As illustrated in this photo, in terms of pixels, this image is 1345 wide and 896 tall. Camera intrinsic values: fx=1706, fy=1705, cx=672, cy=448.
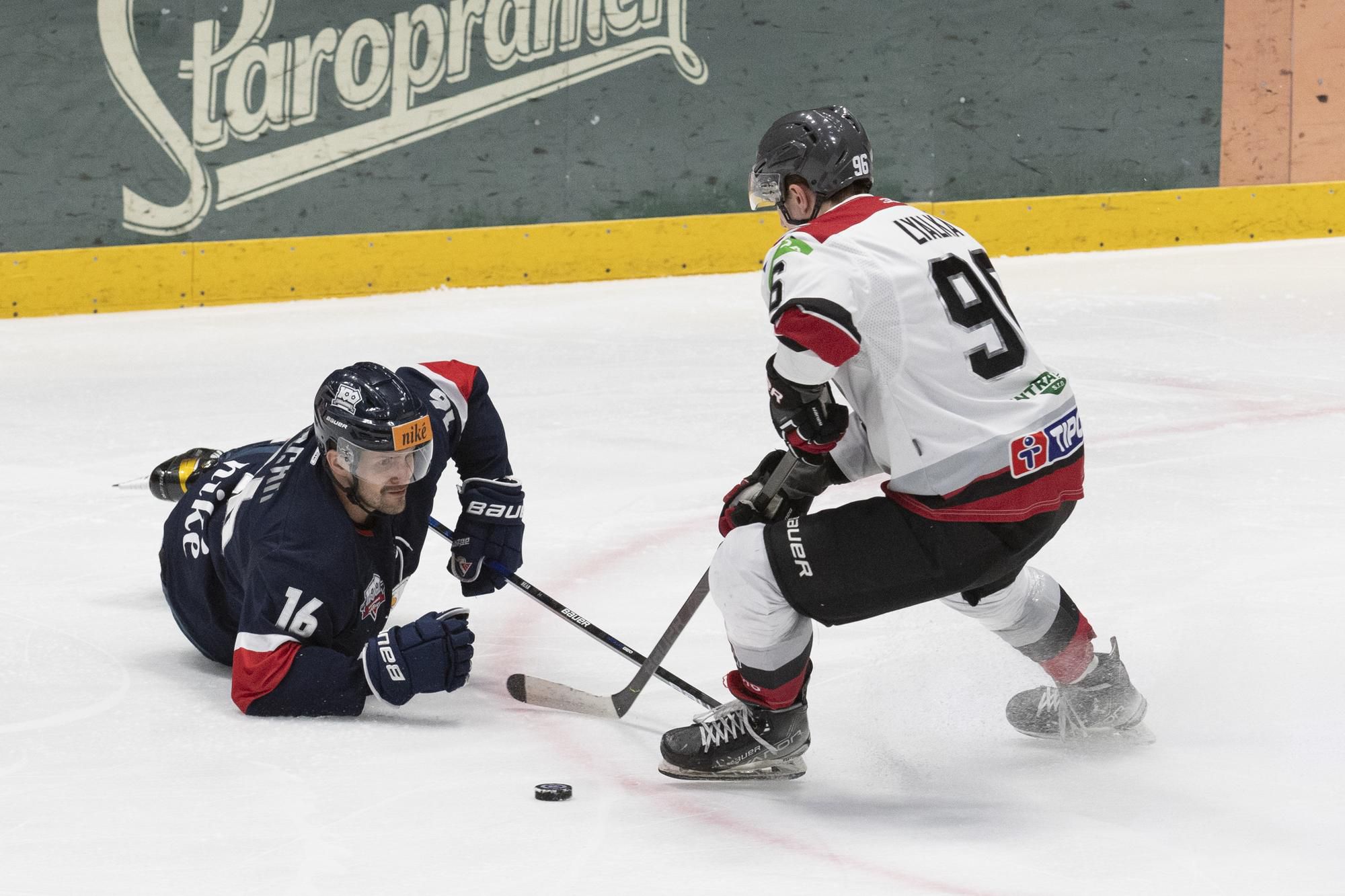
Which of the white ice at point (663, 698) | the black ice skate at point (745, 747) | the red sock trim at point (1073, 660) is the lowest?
the white ice at point (663, 698)

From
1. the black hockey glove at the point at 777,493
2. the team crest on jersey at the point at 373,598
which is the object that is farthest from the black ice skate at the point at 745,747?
the team crest on jersey at the point at 373,598

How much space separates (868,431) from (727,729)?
0.51 meters

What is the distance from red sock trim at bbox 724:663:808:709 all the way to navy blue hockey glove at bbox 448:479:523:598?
2.38 ft

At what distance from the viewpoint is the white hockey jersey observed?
2416 millimetres

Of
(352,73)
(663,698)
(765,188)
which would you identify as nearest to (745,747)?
(663,698)

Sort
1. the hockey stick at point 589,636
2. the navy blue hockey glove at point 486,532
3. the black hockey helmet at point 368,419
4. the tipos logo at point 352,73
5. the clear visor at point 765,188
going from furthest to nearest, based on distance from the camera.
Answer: the tipos logo at point 352,73, the navy blue hockey glove at point 486,532, the hockey stick at point 589,636, the black hockey helmet at point 368,419, the clear visor at point 765,188

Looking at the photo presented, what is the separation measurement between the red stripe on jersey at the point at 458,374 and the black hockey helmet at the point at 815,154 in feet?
2.78

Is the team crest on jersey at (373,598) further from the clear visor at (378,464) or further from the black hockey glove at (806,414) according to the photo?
the black hockey glove at (806,414)

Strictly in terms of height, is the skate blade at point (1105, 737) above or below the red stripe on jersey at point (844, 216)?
below

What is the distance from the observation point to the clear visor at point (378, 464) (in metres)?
2.82

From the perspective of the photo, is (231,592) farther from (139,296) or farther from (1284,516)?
(139,296)

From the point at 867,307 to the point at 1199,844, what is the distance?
0.89 metres

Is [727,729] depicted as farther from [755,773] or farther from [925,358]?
[925,358]

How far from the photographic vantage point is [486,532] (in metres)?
3.24
